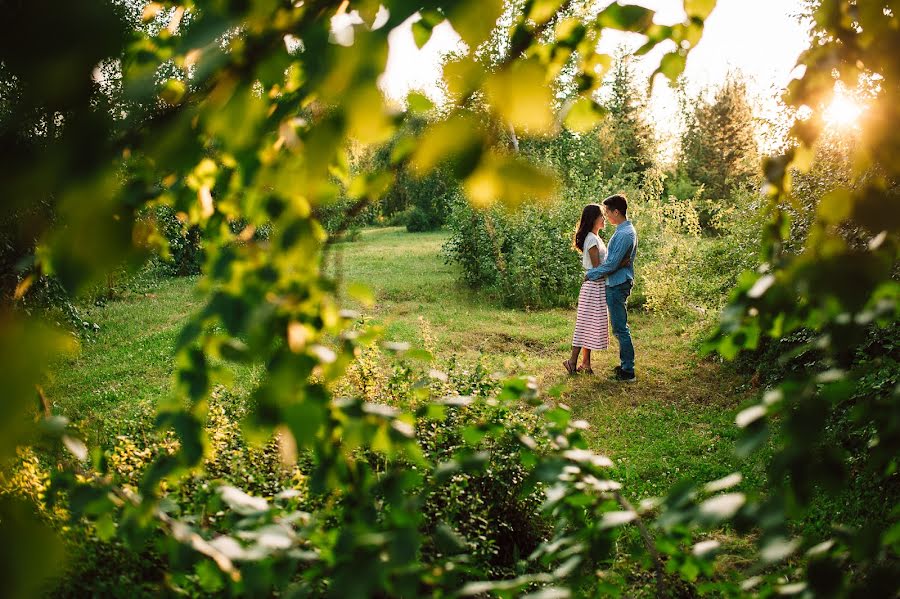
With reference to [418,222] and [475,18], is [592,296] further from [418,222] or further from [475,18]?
[418,222]

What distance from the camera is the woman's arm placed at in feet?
23.5

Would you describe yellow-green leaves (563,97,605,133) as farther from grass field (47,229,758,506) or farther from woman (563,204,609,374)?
woman (563,204,609,374)

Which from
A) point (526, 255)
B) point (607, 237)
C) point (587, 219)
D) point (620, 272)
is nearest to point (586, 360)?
point (620, 272)

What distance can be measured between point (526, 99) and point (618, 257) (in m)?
6.43

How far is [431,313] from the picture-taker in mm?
10961

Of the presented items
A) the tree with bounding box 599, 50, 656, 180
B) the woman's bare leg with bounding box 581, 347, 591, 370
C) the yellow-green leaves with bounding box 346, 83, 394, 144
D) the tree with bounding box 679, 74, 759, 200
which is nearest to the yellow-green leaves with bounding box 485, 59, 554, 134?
the yellow-green leaves with bounding box 346, 83, 394, 144

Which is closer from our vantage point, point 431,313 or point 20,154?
point 20,154

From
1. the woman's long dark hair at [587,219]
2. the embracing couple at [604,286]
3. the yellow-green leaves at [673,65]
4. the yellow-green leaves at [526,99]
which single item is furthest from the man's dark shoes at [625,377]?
the yellow-green leaves at [526,99]

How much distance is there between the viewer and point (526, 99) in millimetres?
738

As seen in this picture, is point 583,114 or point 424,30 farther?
point 583,114

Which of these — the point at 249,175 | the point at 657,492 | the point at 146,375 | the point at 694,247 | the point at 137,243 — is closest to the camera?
the point at 137,243

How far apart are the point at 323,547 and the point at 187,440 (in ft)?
2.64

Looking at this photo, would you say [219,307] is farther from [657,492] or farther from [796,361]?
[796,361]

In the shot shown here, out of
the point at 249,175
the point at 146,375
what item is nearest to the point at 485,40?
the point at 249,175
